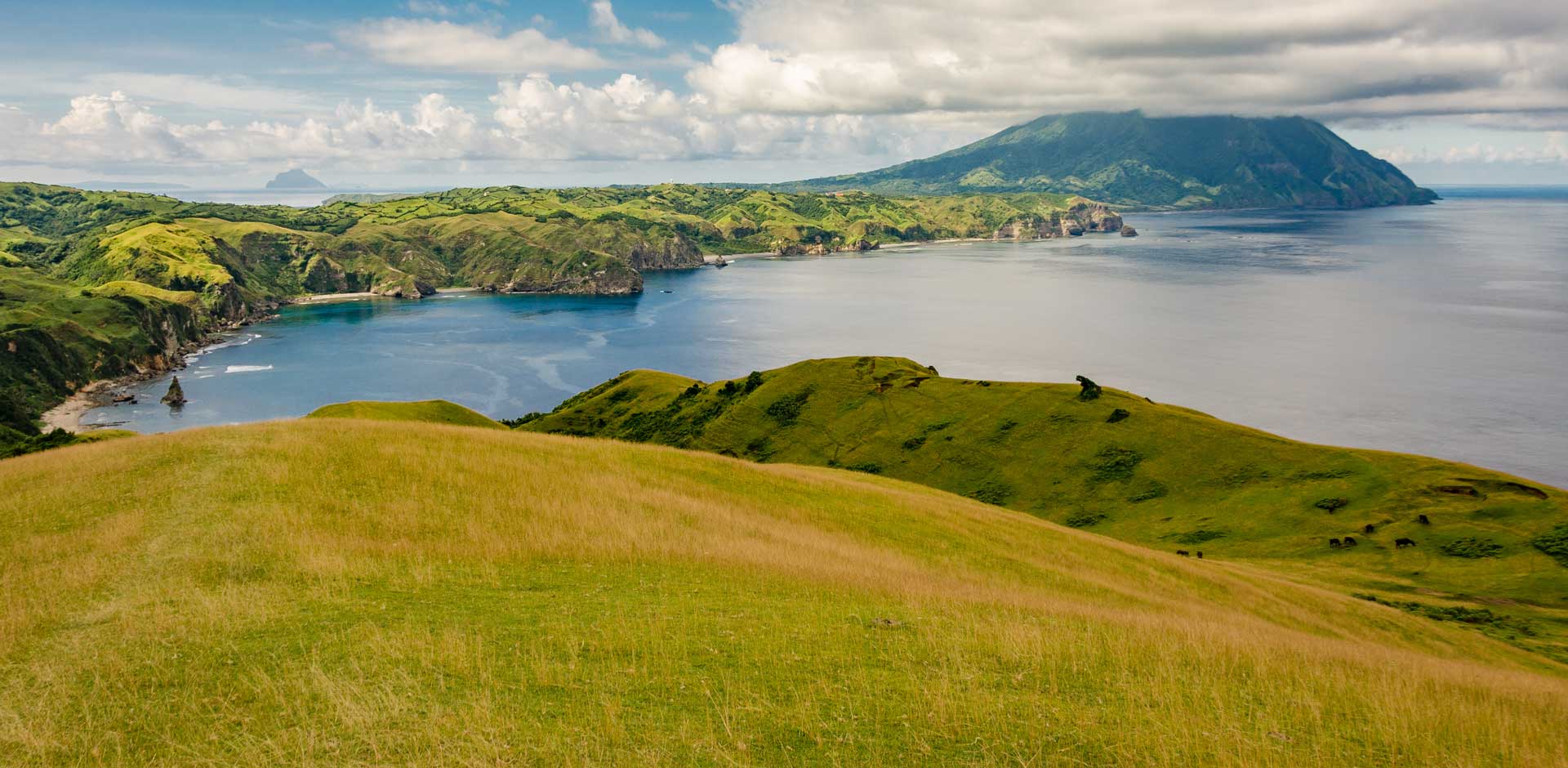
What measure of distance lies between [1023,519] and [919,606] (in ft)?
98.7

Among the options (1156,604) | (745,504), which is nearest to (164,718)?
(745,504)

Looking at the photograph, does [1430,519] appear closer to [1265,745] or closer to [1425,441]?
[1265,745]

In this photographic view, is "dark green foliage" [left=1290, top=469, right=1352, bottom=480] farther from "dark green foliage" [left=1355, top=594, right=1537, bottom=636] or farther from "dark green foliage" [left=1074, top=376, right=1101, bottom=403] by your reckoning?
"dark green foliage" [left=1355, top=594, right=1537, bottom=636]

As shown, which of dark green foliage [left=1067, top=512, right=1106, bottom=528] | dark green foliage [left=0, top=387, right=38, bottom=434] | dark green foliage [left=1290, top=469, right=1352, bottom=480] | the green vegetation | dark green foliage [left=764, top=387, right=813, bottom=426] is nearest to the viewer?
the green vegetation

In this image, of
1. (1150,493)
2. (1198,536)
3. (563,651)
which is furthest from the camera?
(1150,493)

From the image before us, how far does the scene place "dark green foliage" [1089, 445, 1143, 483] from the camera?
82.8 m

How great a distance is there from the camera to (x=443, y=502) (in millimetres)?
23953

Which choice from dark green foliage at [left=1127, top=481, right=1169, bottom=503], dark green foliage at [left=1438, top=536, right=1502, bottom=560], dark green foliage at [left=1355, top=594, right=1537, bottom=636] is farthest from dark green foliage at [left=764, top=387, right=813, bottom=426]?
dark green foliage at [left=1355, top=594, right=1537, bottom=636]

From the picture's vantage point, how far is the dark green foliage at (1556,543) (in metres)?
55.7

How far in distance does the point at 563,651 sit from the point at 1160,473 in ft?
264

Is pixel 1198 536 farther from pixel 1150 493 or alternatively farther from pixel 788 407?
pixel 788 407

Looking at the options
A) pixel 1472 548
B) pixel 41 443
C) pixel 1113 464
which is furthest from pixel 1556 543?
pixel 41 443

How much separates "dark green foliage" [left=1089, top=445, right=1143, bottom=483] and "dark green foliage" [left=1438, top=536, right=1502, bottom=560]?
26.8 metres

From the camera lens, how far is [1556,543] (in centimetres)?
5741
